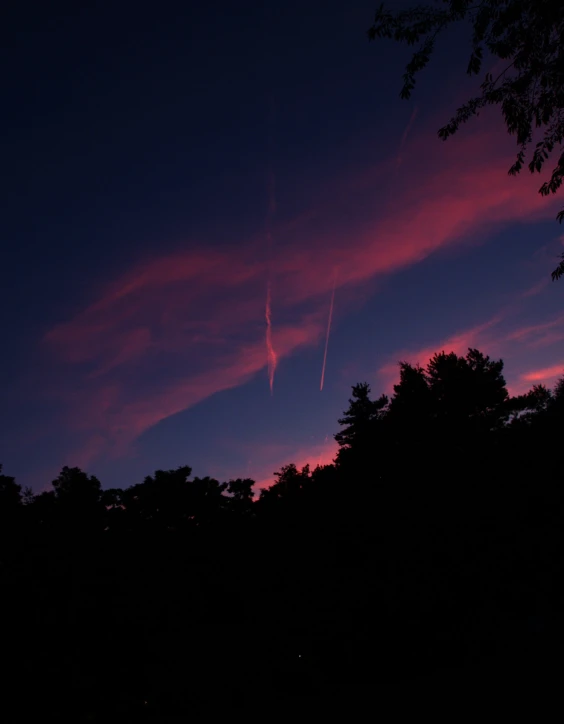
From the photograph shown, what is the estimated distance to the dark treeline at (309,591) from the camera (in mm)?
16875

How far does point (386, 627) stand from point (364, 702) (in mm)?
4517

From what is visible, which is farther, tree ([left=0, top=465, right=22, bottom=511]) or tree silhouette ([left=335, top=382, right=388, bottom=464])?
tree silhouette ([left=335, top=382, right=388, bottom=464])

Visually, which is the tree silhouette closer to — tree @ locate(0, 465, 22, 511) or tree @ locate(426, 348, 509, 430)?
tree @ locate(426, 348, 509, 430)

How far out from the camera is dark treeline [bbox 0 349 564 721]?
16.9 meters

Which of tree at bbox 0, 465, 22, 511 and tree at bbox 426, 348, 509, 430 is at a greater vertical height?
tree at bbox 0, 465, 22, 511

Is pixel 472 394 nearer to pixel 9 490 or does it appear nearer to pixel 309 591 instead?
pixel 309 591

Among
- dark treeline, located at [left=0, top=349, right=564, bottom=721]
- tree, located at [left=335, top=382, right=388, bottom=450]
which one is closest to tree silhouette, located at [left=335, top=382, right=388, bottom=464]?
tree, located at [left=335, top=382, right=388, bottom=450]

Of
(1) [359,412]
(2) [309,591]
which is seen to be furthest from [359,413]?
(2) [309,591]

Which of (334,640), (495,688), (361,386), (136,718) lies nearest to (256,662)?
(334,640)

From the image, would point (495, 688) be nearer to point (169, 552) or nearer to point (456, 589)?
point (456, 589)

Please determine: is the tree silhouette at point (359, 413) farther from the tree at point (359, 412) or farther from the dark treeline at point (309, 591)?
the dark treeline at point (309, 591)

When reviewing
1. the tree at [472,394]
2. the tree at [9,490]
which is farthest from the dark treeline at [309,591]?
the tree at [472,394]

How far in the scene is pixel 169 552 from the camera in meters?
25.5

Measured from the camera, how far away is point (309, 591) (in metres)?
22.4
